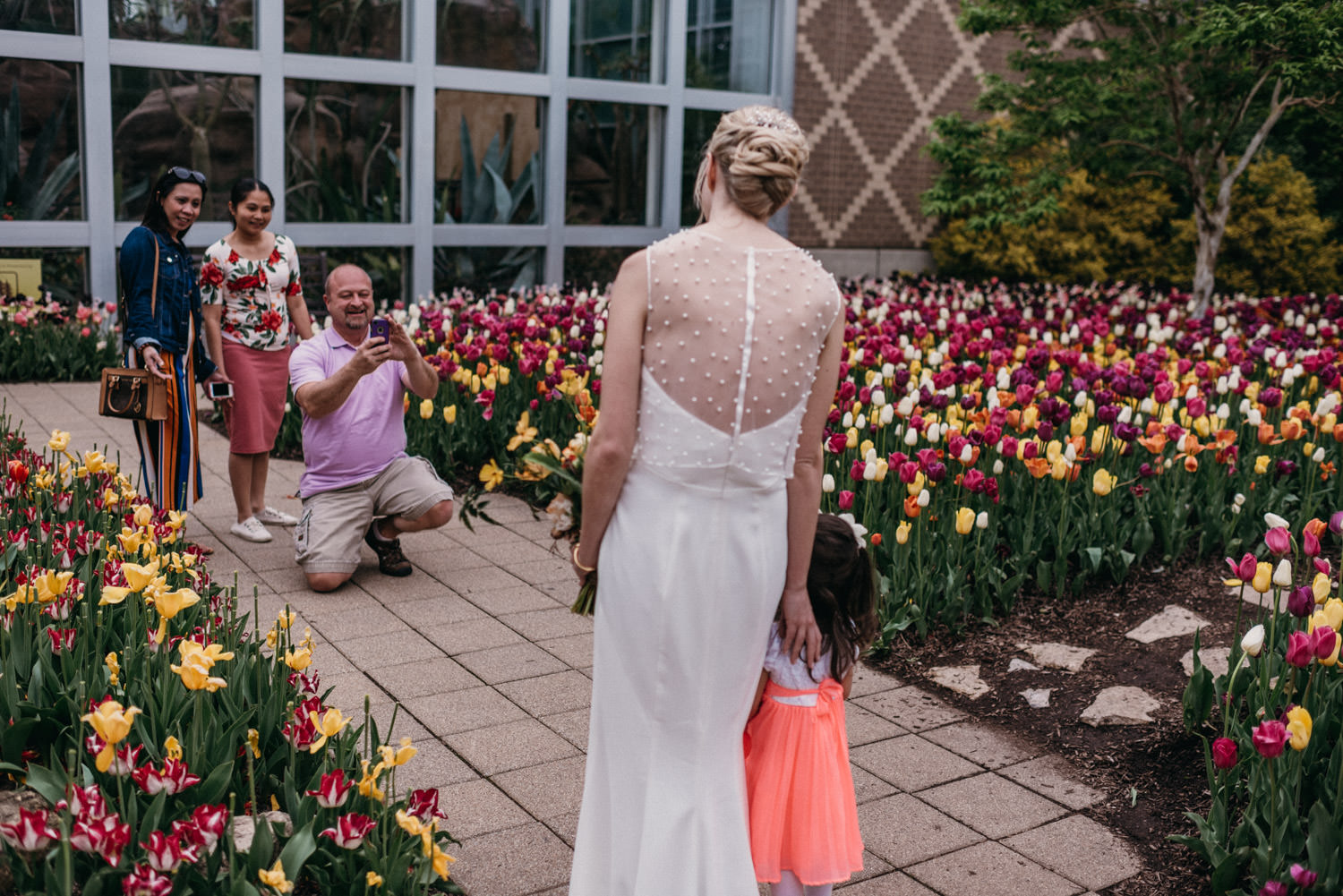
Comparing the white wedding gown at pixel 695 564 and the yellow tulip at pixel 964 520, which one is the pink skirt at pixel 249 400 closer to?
the yellow tulip at pixel 964 520

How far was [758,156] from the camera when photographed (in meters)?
2.28

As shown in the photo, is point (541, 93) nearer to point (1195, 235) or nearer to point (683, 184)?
point (683, 184)

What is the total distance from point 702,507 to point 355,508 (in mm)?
3265

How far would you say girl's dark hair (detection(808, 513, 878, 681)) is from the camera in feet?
8.82

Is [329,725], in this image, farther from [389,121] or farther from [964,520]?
[389,121]

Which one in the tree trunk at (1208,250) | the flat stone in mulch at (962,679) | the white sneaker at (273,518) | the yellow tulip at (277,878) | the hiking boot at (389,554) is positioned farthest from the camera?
the tree trunk at (1208,250)

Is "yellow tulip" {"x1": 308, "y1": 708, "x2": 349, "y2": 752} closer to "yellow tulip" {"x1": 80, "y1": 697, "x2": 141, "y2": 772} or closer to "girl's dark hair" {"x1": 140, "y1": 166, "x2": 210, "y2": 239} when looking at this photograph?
"yellow tulip" {"x1": 80, "y1": 697, "x2": 141, "y2": 772}

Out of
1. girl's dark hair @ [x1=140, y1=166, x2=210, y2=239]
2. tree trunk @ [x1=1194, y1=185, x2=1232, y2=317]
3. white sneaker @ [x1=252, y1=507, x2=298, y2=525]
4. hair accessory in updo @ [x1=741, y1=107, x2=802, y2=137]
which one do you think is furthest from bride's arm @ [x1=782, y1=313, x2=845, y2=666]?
tree trunk @ [x1=1194, y1=185, x2=1232, y2=317]

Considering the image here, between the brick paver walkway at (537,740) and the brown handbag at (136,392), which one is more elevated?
the brown handbag at (136,392)

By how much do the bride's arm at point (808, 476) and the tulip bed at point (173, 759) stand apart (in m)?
0.85

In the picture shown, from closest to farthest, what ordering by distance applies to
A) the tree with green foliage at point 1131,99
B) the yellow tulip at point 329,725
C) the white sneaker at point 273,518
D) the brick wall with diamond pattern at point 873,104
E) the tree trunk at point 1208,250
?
the yellow tulip at point 329,725
the white sneaker at point 273,518
the tree with green foliage at point 1131,99
the tree trunk at point 1208,250
the brick wall with diamond pattern at point 873,104

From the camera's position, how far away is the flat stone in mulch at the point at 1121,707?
13.6 feet

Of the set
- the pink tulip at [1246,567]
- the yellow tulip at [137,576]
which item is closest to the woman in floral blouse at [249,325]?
the yellow tulip at [137,576]

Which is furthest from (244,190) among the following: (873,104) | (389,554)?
(873,104)
